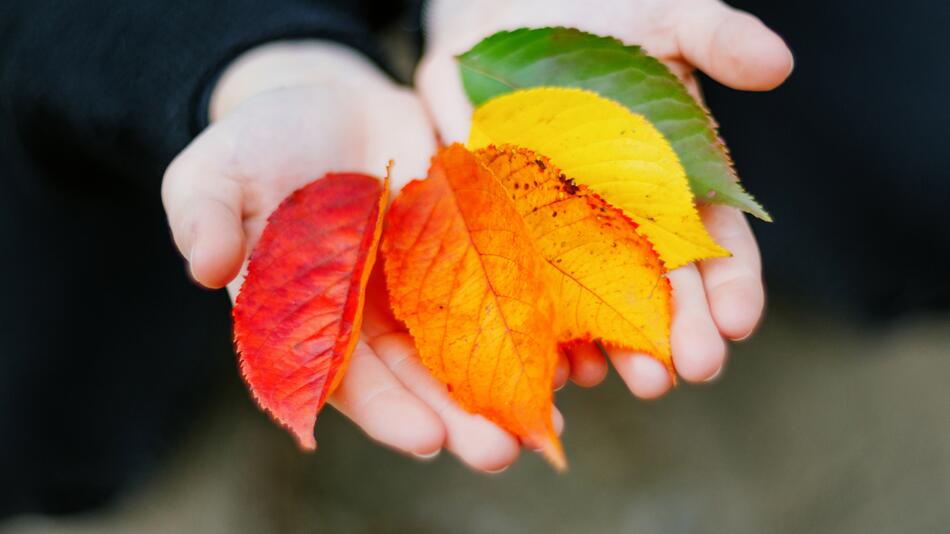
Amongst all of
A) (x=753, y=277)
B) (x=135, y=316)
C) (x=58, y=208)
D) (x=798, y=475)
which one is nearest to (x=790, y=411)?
(x=798, y=475)

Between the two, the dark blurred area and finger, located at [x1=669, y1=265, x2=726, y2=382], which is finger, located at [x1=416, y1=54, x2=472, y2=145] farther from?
the dark blurred area

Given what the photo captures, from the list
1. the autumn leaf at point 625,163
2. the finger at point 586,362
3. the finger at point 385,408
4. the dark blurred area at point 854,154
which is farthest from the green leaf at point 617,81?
the dark blurred area at point 854,154

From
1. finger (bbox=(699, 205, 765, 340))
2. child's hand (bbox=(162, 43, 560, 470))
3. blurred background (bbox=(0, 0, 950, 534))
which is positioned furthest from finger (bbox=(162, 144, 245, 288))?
blurred background (bbox=(0, 0, 950, 534))

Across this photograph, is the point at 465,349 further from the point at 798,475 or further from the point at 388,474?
the point at 798,475

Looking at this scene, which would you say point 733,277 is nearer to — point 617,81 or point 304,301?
point 617,81

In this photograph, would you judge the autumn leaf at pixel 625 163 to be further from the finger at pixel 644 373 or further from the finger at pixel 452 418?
the finger at pixel 452 418

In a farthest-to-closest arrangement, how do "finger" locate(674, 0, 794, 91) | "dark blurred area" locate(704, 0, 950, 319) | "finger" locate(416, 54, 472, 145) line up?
"dark blurred area" locate(704, 0, 950, 319), "finger" locate(416, 54, 472, 145), "finger" locate(674, 0, 794, 91)

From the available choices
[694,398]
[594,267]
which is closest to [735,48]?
[594,267]
